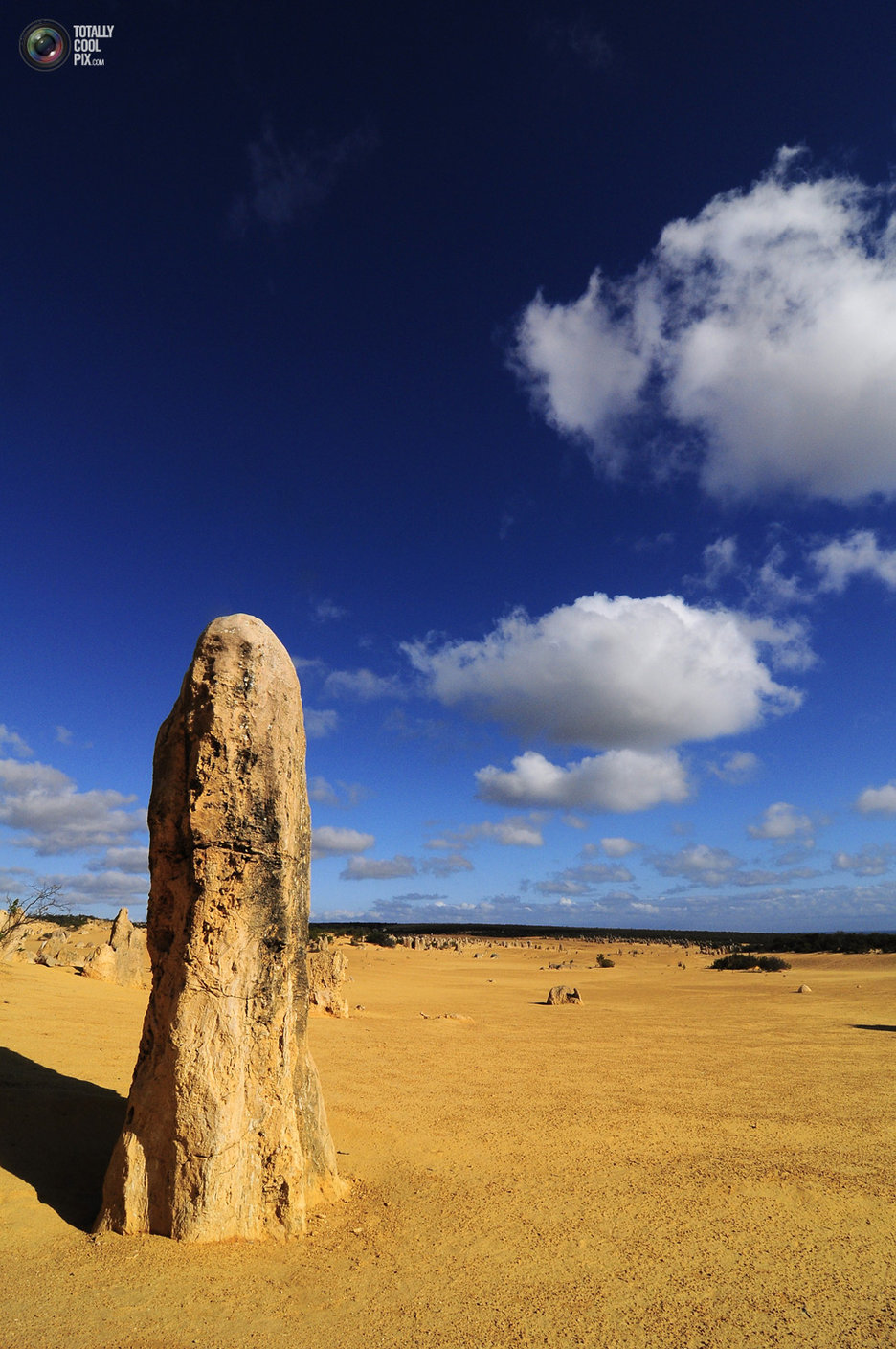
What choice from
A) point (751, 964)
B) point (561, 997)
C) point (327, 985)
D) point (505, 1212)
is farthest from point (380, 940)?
point (505, 1212)

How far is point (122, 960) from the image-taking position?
15.7 meters

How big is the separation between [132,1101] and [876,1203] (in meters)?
5.31

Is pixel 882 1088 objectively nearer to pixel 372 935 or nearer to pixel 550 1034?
pixel 550 1034

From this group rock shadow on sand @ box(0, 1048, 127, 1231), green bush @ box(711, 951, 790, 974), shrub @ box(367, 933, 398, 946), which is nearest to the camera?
rock shadow on sand @ box(0, 1048, 127, 1231)

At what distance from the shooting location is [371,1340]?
3691 millimetres

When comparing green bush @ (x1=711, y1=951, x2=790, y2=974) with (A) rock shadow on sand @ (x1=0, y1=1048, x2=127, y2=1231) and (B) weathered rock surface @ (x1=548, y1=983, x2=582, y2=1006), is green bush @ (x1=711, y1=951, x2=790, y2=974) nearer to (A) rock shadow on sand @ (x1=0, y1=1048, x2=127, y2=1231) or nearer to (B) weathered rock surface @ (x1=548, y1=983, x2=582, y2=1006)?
(B) weathered rock surface @ (x1=548, y1=983, x2=582, y2=1006)

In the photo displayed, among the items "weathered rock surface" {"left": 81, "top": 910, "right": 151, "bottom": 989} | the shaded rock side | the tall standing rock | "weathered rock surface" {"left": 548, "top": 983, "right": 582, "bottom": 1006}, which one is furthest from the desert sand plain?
"weathered rock surface" {"left": 548, "top": 983, "right": 582, "bottom": 1006}

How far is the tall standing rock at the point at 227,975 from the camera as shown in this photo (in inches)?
184

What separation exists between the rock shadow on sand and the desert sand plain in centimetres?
2

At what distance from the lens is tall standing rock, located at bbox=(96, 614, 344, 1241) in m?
4.66

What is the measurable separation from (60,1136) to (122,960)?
35.1ft

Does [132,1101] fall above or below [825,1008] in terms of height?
above

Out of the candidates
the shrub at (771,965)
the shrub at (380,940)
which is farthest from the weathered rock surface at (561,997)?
the shrub at (380,940)

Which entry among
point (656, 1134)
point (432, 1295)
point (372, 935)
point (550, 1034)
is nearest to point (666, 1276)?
point (432, 1295)
